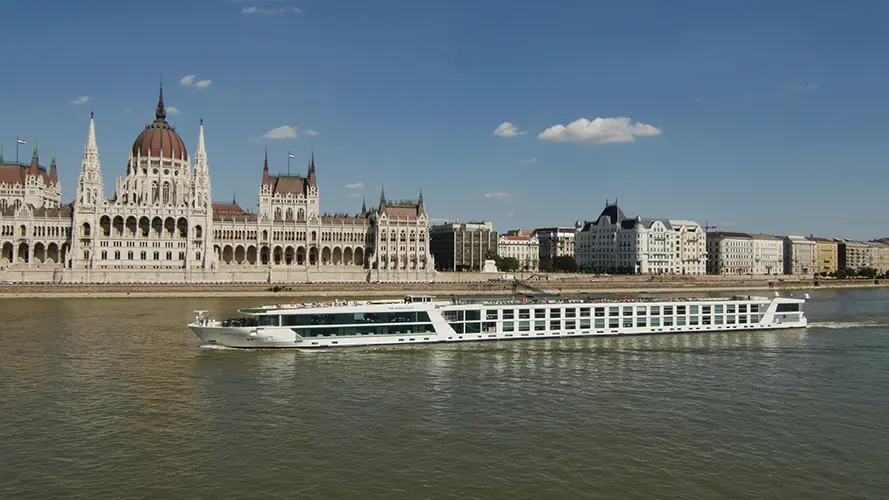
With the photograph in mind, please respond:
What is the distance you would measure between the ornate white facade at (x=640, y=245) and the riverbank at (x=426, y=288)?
16.3m

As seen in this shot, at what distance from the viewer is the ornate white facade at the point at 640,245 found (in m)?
142

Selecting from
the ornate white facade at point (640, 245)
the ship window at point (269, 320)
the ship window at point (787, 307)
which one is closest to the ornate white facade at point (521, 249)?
the ornate white facade at point (640, 245)

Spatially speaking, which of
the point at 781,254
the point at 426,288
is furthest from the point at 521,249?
the point at 426,288

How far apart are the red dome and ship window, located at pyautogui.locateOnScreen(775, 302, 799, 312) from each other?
95.5 metres

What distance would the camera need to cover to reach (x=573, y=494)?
1850 centimetres

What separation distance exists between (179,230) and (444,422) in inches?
3605

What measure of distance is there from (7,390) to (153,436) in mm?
10363

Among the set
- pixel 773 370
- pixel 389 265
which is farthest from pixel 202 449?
pixel 389 265

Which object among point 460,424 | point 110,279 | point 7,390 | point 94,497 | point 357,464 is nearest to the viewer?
point 94,497

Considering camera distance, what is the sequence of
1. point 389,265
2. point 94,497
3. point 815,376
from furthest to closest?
point 389,265 → point 815,376 → point 94,497

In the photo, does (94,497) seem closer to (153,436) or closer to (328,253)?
(153,436)

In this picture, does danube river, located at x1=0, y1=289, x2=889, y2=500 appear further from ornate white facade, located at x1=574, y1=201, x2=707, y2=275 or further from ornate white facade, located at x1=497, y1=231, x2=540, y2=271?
ornate white facade, located at x1=497, y1=231, x2=540, y2=271

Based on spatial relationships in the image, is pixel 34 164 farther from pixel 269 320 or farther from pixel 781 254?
pixel 781 254

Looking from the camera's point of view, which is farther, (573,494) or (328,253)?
(328,253)
